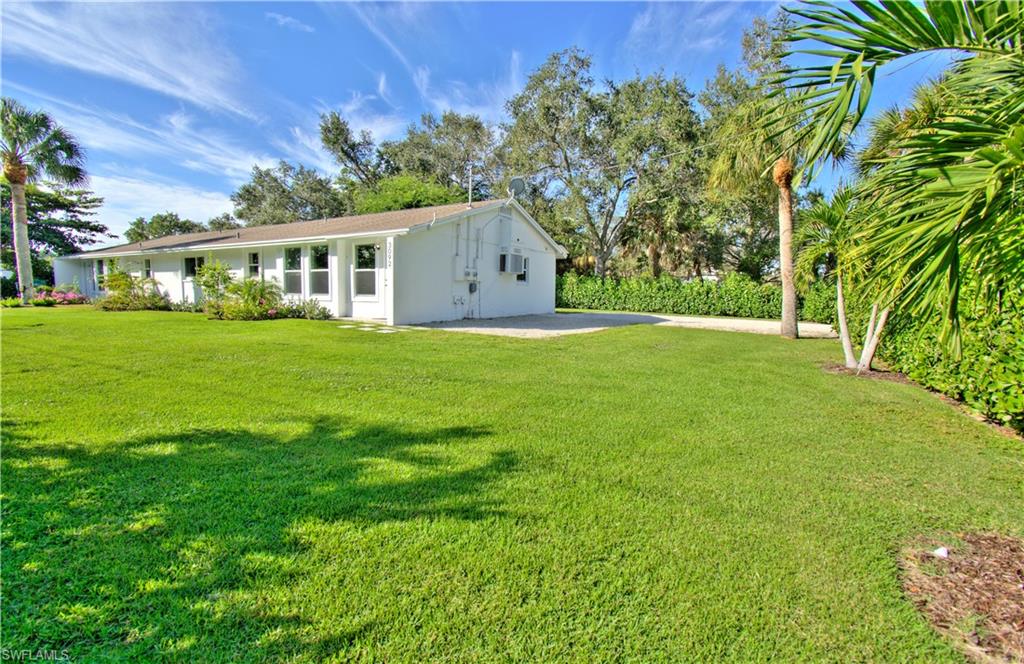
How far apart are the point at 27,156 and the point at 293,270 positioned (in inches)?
558

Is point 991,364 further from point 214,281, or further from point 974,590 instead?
point 214,281

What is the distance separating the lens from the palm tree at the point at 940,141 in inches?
63.5

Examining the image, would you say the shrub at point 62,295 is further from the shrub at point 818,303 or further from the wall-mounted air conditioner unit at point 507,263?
the shrub at point 818,303

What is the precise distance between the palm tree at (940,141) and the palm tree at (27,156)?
27355mm

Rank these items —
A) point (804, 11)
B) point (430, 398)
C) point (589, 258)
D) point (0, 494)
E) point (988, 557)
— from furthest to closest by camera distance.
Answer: point (589, 258)
point (430, 398)
point (0, 494)
point (988, 557)
point (804, 11)

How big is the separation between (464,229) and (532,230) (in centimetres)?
428

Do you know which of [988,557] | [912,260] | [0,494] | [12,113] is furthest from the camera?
[12,113]

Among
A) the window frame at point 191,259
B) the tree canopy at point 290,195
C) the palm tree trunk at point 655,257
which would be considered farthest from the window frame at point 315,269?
the tree canopy at point 290,195

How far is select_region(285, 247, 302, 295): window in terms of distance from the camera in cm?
1502

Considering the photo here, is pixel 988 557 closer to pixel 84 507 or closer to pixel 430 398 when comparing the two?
pixel 430 398

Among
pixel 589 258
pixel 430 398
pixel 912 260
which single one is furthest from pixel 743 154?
pixel 589 258

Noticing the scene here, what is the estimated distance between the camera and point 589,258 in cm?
3125

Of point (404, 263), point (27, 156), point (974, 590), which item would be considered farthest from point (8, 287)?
point (974, 590)

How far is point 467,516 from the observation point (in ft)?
8.86
